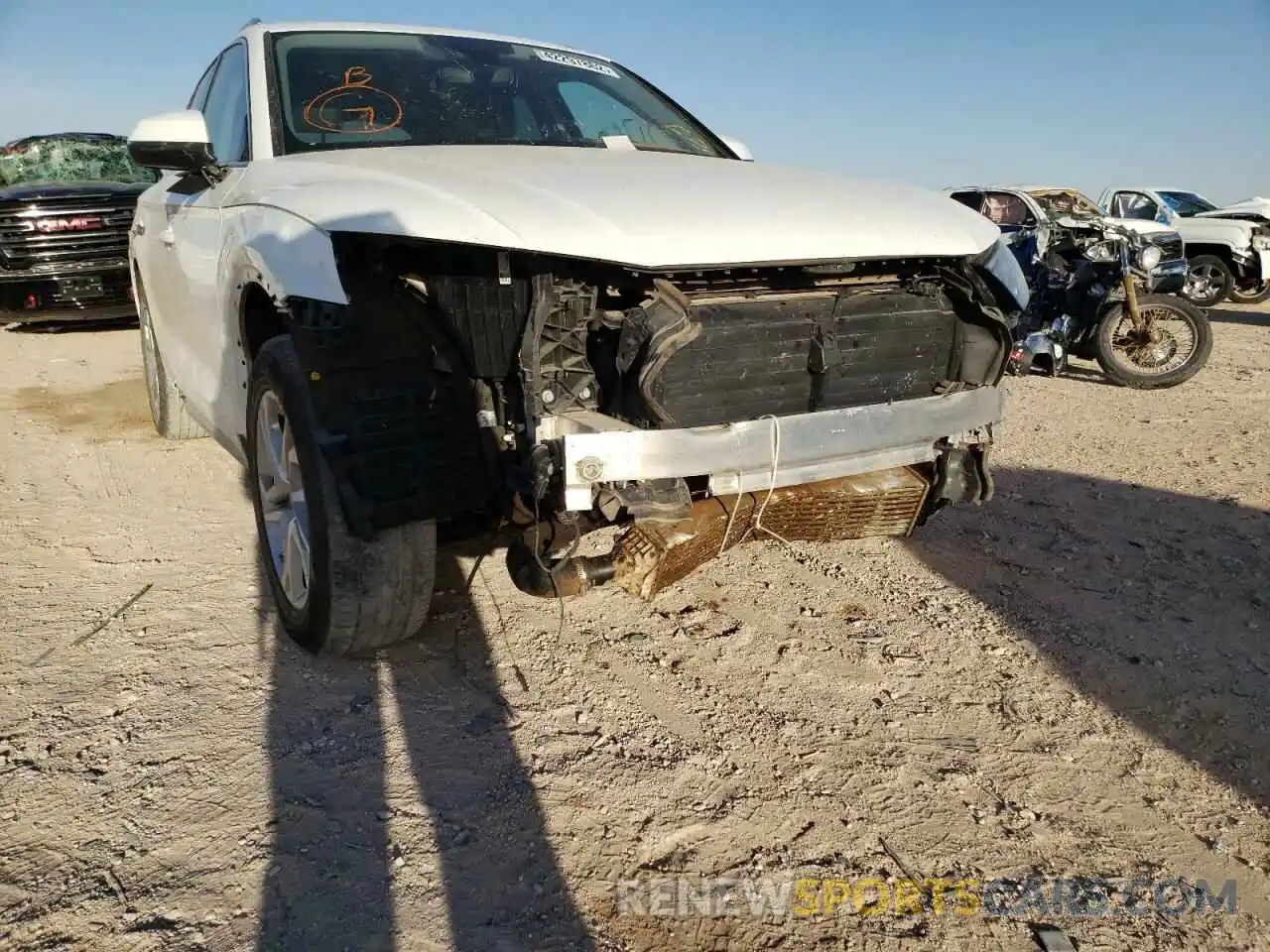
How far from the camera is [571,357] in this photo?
2270 mm

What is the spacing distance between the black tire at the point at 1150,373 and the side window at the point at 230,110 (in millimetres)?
6702

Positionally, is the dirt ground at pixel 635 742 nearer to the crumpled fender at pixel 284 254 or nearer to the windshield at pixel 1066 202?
the crumpled fender at pixel 284 254

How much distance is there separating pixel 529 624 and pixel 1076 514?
272 cm

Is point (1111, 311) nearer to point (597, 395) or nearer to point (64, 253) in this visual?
point (597, 395)

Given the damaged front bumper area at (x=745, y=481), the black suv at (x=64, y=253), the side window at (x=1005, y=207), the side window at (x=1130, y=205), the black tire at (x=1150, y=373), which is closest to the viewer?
the damaged front bumper area at (x=745, y=481)

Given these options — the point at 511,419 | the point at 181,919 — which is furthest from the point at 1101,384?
the point at 181,919

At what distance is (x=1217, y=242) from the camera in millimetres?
13000

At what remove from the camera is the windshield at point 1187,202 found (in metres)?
15.0

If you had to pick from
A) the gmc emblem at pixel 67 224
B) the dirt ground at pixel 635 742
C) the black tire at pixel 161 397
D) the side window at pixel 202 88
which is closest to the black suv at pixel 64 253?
the gmc emblem at pixel 67 224

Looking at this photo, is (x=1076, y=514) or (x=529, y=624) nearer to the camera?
(x=529, y=624)

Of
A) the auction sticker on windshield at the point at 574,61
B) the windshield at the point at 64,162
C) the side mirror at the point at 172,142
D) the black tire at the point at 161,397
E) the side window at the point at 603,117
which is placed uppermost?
the auction sticker on windshield at the point at 574,61

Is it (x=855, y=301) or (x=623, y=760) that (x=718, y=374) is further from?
(x=623, y=760)

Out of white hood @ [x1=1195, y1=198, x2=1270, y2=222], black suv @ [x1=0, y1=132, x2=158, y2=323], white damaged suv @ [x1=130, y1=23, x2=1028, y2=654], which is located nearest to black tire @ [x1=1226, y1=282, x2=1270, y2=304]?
white hood @ [x1=1195, y1=198, x2=1270, y2=222]

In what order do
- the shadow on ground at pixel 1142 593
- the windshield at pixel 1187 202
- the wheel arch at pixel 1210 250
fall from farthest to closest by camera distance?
the windshield at pixel 1187 202 → the wheel arch at pixel 1210 250 → the shadow on ground at pixel 1142 593
